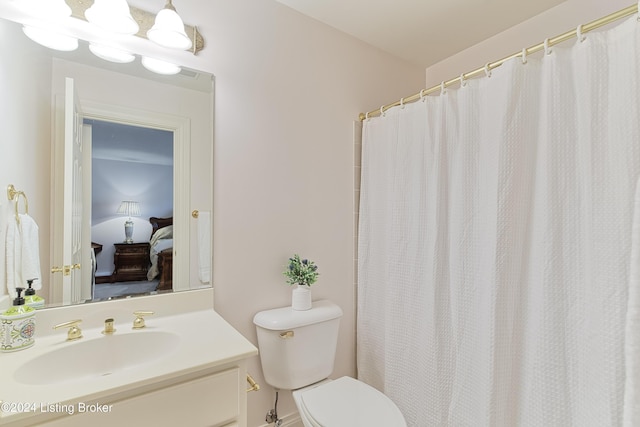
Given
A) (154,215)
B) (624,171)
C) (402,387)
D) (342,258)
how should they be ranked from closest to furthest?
1. (624,171)
2. (154,215)
3. (402,387)
4. (342,258)

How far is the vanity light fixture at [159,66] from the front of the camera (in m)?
1.24

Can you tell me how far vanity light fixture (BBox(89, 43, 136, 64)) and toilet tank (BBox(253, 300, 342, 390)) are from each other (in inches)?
48.5

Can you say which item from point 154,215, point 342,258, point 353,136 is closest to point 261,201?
point 154,215

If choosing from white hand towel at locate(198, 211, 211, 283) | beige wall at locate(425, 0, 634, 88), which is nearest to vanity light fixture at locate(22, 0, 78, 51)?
white hand towel at locate(198, 211, 211, 283)

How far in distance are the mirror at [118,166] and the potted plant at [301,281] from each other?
1.33 ft

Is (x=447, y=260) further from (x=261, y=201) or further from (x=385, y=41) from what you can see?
(x=385, y=41)

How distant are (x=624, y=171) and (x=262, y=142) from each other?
138 cm

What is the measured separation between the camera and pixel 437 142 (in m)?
1.44

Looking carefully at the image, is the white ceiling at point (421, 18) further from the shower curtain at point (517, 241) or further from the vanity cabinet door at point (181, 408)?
the vanity cabinet door at point (181, 408)

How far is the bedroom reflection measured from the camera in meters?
1.16

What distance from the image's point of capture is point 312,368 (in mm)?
1467

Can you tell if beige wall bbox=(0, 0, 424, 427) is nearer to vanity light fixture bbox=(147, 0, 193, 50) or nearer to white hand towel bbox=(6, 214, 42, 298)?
vanity light fixture bbox=(147, 0, 193, 50)

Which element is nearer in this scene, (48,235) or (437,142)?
(48,235)

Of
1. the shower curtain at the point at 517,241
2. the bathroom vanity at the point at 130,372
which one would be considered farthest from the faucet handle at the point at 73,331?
the shower curtain at the point at 517,241
